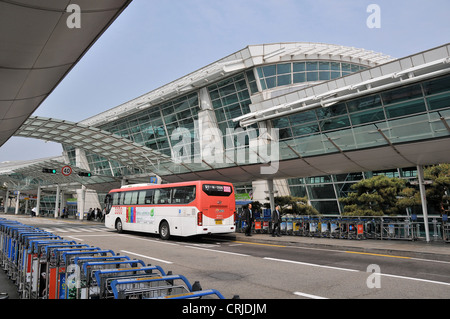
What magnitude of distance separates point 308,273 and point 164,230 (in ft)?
37.7

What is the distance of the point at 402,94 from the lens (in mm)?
18172

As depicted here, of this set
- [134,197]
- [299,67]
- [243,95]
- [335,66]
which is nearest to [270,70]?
[299,67]

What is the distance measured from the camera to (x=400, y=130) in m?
16.0

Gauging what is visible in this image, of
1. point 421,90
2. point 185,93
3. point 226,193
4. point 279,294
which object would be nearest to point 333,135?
point 421,90

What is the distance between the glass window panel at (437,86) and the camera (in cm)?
1630

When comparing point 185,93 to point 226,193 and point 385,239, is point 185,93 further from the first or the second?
point 385,239

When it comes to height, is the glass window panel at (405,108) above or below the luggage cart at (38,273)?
above

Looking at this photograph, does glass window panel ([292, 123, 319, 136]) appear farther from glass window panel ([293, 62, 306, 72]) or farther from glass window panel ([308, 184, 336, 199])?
glass window panel ([308, 184, 336, 199])

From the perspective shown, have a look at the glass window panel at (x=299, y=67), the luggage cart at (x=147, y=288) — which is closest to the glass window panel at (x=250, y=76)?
the glass window panel at (x=299, y=67)

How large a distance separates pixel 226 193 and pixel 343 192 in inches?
701

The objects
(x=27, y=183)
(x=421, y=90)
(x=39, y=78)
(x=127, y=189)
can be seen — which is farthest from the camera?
(x=27, y=183)

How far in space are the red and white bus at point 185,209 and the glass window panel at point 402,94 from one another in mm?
10136

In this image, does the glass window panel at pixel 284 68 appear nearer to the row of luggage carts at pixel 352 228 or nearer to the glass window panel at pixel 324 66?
the glass window panel at pixel 324 66

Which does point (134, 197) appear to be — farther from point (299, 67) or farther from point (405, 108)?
point (299, 67)
